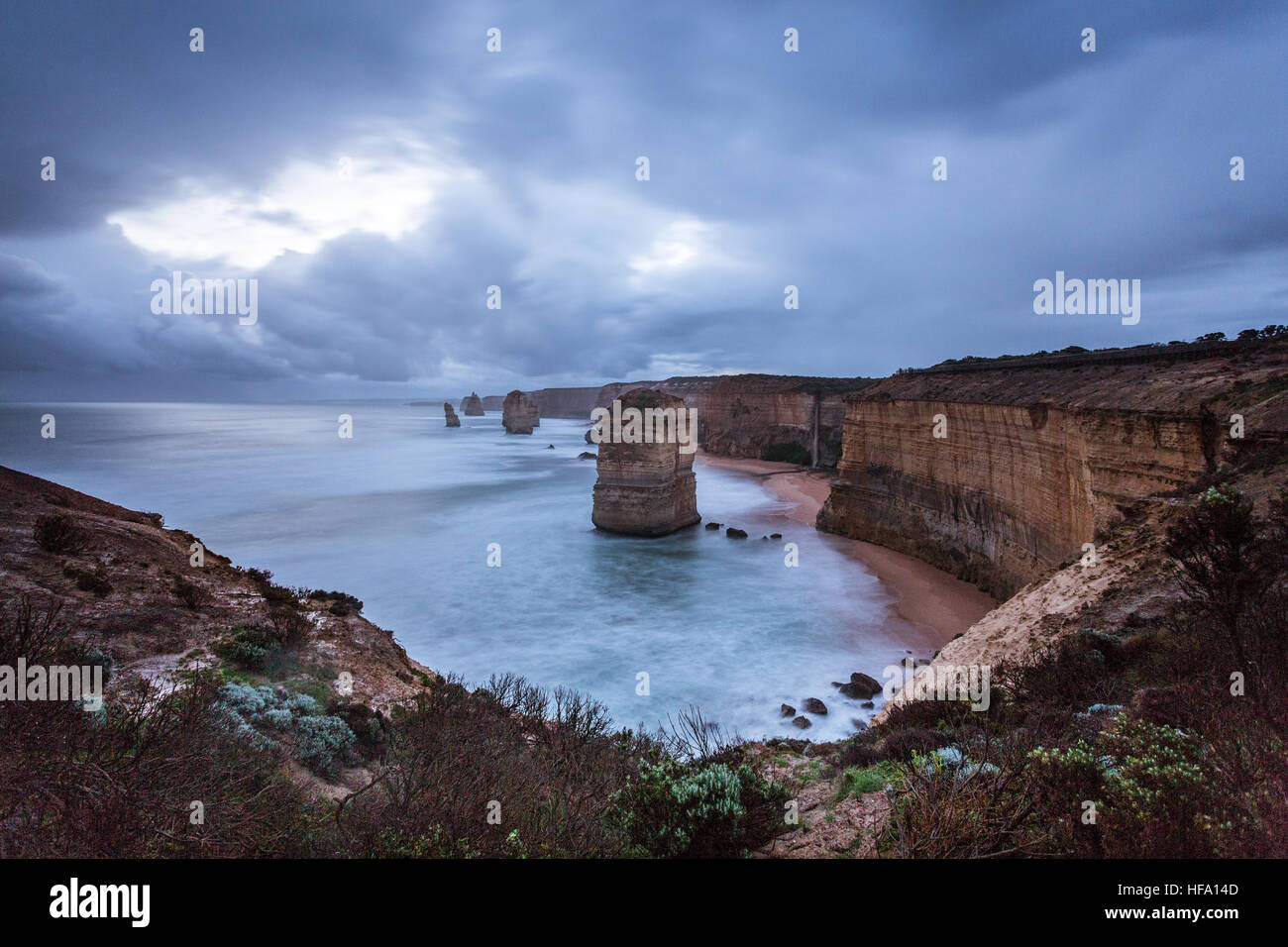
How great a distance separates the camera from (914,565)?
22.1 metres

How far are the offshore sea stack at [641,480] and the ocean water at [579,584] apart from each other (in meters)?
0.96

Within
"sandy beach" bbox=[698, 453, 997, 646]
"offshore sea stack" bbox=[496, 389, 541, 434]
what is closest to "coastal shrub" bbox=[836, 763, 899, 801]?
"sandy beach" bbox=[698, 453, 997, 646]

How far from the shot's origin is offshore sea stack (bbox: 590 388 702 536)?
25.8m

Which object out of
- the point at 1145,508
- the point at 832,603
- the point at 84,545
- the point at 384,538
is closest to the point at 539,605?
the point at 832,603

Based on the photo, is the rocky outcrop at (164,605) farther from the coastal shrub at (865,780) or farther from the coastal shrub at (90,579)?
the coastal shrub at (865,780)

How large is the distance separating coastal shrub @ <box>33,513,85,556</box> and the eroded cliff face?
1887 cm

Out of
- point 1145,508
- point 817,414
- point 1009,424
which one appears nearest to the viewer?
point 1145,508

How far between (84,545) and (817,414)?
185 feet

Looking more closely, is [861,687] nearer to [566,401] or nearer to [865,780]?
[865,780]

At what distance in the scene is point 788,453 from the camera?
60.2 m
